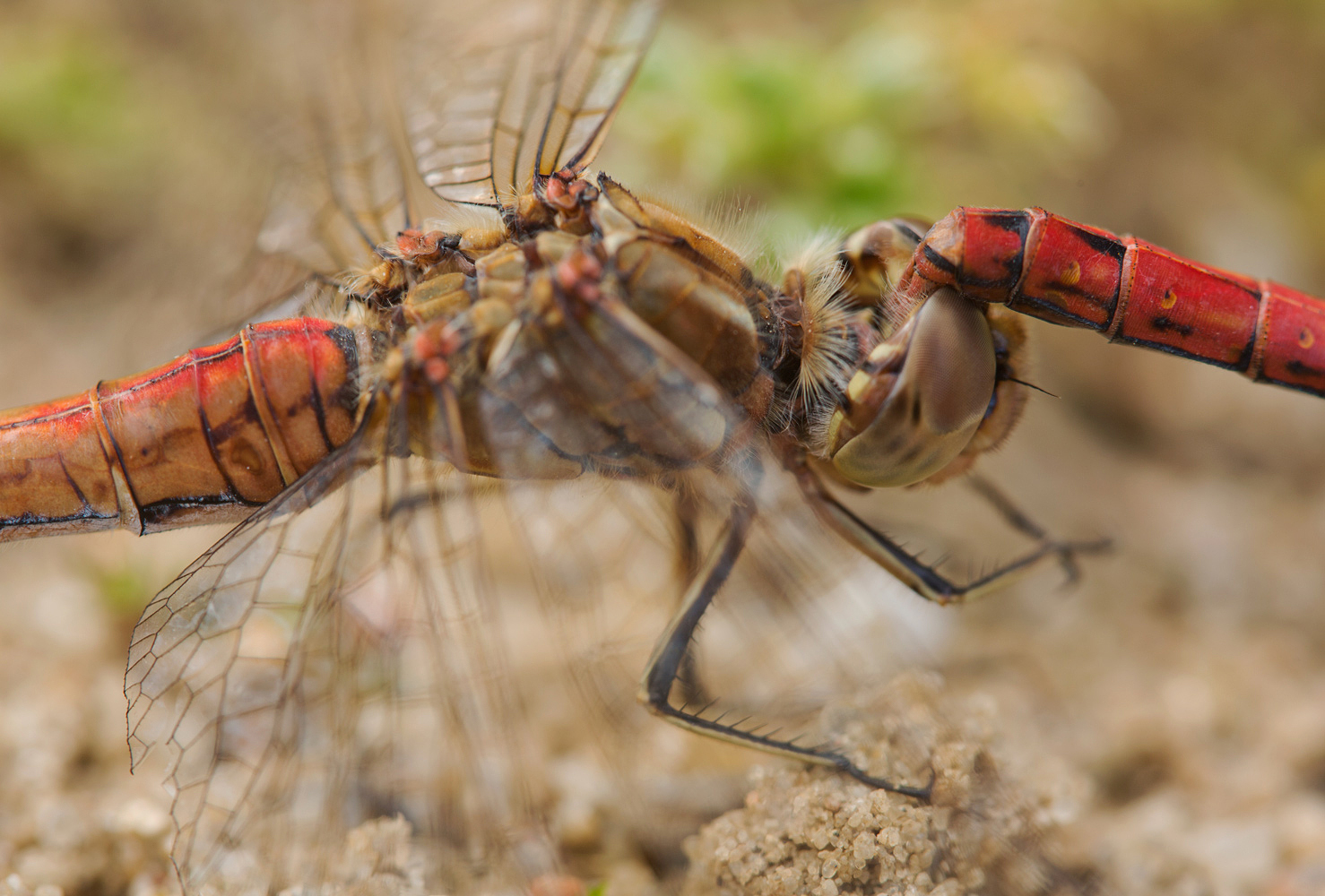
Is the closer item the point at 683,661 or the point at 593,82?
the point at 683,661

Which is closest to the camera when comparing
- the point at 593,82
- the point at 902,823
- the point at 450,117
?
the point at 902,823

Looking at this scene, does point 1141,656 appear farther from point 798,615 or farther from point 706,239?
point 706,239

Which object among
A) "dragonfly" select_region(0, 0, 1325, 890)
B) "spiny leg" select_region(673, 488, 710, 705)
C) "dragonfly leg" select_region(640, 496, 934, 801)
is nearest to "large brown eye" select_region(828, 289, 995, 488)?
"dragonfly" select_region(0, 0, 1325, 890)

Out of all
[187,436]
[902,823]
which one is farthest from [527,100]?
[902,823]

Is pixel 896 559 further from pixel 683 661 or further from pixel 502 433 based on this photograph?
pixel 502 433

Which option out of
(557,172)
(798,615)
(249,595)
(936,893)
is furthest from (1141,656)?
Answer: (249,595)

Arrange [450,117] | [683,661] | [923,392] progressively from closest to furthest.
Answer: [923,392]
[683,661]
[450,117]

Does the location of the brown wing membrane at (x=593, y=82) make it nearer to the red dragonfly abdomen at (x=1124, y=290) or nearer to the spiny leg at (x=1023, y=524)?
the red dragonfly abdomen at (x=1124, y=290)


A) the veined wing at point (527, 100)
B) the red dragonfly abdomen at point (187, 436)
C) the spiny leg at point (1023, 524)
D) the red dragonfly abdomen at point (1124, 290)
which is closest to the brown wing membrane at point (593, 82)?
the veined wing at point (527, 100)
